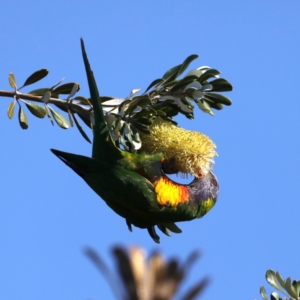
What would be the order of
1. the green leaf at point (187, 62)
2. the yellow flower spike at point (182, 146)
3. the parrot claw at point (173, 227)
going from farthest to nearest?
the green leaf at point (187, 62), the parrot claw at point (173, 227), the yellow flower spike at point (182, 146)

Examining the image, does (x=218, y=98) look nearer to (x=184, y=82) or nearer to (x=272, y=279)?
(x=184, y=82)

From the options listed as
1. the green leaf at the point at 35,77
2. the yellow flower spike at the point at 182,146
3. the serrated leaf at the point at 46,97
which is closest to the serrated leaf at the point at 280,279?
the yellow flower spike at the point at 182,146

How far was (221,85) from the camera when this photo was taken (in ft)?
12.4

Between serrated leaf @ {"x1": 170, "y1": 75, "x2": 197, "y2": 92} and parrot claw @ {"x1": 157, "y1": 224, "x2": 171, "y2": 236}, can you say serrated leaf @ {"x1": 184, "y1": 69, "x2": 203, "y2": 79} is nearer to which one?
serrated leaf @ {"x1": 170, "y1": 75, "x2": 197, "y2": 92}

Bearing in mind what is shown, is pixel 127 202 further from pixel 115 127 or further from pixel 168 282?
pixel 168 282

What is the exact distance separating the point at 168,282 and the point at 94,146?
1.81 meters

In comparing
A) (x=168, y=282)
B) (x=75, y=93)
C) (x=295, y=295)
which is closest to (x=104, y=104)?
(x=75, y=93)

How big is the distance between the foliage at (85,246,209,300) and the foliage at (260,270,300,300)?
2.80 meters

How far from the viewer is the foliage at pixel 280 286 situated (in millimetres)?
4422

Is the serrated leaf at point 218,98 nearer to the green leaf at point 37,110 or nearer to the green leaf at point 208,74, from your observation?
the green leaf at point 208,74

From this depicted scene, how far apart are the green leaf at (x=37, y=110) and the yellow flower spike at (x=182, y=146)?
66 cm

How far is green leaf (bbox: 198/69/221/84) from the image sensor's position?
12.2ft

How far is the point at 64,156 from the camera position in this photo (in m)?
3.42

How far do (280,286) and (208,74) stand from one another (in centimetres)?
159
